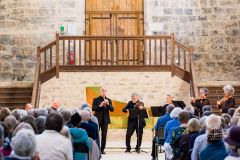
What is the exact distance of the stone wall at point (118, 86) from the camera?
52.4ft

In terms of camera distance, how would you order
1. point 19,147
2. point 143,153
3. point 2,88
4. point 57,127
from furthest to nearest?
point 2,88
point 143,153
point 57,127
point 19,147

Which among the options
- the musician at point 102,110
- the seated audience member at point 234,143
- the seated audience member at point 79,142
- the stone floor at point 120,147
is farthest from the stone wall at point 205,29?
the seated audience member at point 234,143

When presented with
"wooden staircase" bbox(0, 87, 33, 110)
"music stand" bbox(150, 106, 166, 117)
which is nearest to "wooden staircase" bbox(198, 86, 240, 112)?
"music stand" bbox(150, 106, 166, 117)

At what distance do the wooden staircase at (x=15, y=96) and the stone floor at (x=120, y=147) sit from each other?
106 inches

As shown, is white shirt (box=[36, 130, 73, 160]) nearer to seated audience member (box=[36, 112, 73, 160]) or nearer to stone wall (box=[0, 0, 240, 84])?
seated audience member (box=[36, 112, 73, 160])

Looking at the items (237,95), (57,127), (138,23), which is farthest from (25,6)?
(57,127)

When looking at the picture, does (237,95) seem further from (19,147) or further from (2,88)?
(19,147)

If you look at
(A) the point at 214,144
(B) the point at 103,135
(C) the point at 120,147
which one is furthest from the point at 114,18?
(A) the point at 214,144

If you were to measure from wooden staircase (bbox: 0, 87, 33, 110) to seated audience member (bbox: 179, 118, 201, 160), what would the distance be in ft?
31.0

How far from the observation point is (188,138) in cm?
735

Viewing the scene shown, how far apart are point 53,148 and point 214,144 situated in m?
1.68

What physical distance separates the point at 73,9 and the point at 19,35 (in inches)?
75.6

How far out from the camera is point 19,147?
14.9 ft

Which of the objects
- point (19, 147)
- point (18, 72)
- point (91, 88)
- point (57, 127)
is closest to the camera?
point (19, 147)
